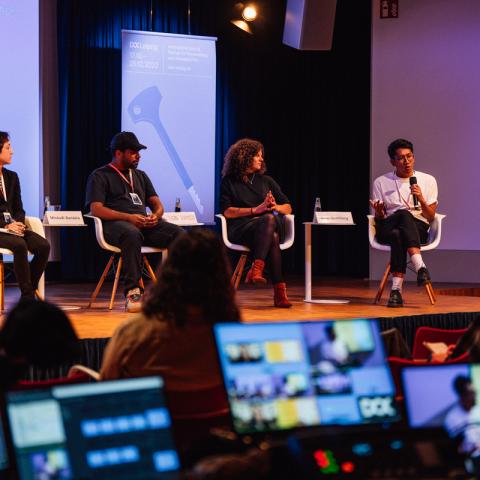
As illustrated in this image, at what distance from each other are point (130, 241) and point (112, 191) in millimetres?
513

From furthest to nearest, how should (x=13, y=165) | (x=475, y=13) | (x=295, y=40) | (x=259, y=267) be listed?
1. (x=475, y=13)
2. (x=295, y=40)
3. (x=13, y=165)
4. (x=259, y=267)

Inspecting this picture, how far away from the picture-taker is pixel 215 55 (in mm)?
7672

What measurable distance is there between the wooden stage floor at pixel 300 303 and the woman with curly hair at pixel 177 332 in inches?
79.3

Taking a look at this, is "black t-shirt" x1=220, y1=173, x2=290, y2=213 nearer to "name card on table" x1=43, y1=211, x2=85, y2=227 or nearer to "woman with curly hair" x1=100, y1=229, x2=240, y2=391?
"name card on table" x1=43, y1=211, x2=85, y2=227

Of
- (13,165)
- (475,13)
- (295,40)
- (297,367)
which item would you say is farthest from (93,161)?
(297,367)

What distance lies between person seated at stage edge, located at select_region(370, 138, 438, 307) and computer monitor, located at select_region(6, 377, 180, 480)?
414cm

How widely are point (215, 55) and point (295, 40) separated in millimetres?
803

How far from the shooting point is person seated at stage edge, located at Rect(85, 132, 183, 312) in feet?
17.2

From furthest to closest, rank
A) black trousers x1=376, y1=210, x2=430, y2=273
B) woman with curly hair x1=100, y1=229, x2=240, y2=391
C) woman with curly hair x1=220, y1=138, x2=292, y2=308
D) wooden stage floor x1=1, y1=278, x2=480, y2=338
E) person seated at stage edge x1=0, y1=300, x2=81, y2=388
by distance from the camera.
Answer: black trousers x1=376, y1=210, x2=430, y2=273
woman with curly hair x1=220, y1=138, x2=292, y2=308
wooden stage floor x1=1, y1=278, x2=480, y2=338
woman with curly hair x1=100, y1=229, x2=240, y2=391
person seated at stage edge x1=0, y1=300, x2=81, y2=388

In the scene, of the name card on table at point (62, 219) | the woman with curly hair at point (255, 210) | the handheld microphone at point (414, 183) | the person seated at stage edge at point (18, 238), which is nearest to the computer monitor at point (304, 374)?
the person seated at stage edge at point (18, 238)

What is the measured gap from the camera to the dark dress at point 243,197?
18.9 ft

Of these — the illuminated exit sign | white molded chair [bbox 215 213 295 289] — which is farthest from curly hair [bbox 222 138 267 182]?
the illuminated exit sign

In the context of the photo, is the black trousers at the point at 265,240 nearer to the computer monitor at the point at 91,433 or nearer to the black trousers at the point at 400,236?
the black trousers at the point at 400,236

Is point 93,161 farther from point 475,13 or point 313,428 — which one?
point 313,428
